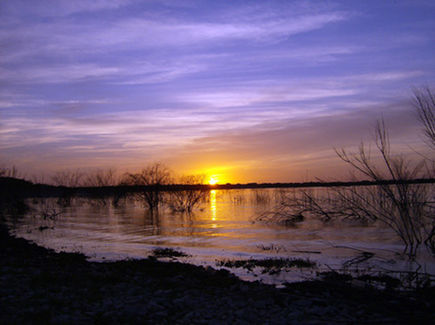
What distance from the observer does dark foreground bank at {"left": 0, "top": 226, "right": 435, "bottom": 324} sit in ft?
22.0

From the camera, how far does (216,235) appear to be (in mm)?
19797

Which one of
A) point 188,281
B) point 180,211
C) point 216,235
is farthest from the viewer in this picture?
point 180,211

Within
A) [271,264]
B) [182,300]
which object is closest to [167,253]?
[271,264]

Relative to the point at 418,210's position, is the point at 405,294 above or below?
below

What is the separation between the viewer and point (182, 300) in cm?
782

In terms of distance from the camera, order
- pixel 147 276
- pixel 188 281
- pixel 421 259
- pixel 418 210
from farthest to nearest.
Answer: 1. pixel 418 210
2. pixel 421 259
3. pixel 147 276
4. pixel 188 281

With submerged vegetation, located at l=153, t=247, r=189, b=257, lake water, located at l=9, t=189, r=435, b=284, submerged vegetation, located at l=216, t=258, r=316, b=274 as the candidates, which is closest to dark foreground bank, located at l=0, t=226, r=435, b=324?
submerged vegetation, located at l=216, t=258, r=316, b=274

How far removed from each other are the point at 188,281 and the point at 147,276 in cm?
128

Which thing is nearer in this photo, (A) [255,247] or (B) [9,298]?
(B) [9,298]

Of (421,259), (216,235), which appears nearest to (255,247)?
(216,235)

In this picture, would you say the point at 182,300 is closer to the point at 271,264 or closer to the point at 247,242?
the point at 271,264

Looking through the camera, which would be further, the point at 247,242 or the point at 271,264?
the point at 247,242

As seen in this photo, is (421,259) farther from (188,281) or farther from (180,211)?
(180,211)

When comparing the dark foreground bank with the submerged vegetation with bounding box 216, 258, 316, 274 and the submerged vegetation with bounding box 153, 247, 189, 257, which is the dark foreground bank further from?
the submerged vegetation with bounding box 153, 247, 189, 257
